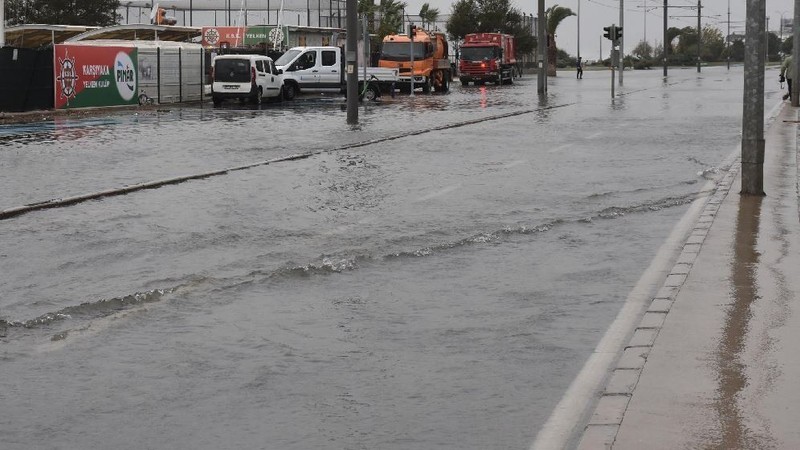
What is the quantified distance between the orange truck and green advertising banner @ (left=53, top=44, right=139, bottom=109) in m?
15.5

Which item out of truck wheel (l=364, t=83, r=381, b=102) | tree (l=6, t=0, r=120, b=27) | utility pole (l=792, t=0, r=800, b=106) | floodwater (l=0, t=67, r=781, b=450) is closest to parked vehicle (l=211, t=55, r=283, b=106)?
truck wheel (l=364, t=83, r=381, b=102)

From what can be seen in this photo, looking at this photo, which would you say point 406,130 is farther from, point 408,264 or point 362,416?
point 362,416

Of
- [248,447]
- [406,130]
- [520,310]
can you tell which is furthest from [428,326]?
[406,130]

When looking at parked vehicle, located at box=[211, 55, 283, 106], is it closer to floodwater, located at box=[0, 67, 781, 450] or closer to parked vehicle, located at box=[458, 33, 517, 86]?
floodwater, located at box=[0, 67, 781, 450]

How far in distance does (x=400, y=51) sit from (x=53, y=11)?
95.0 feet

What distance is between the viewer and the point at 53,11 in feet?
260

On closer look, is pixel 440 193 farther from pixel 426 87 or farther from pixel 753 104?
pixel 426 87

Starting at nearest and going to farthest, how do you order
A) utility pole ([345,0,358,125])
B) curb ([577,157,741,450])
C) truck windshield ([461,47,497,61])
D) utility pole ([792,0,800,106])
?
curb ([577,157,741,450]) → utility pole ([345,0,358,125]) → utility pole ([792,0,800,106]) → truck windshield ([461,47,497,61])

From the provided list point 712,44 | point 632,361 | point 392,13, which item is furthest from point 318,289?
point 712,44

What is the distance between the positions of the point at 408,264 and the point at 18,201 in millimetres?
6754

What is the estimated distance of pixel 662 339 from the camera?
8.12m

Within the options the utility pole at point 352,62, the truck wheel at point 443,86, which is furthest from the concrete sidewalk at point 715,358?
the truck wheel at point 443,86

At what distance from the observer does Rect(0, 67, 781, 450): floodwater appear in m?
6.62

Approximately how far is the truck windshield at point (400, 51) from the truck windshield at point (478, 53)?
1124 cm
